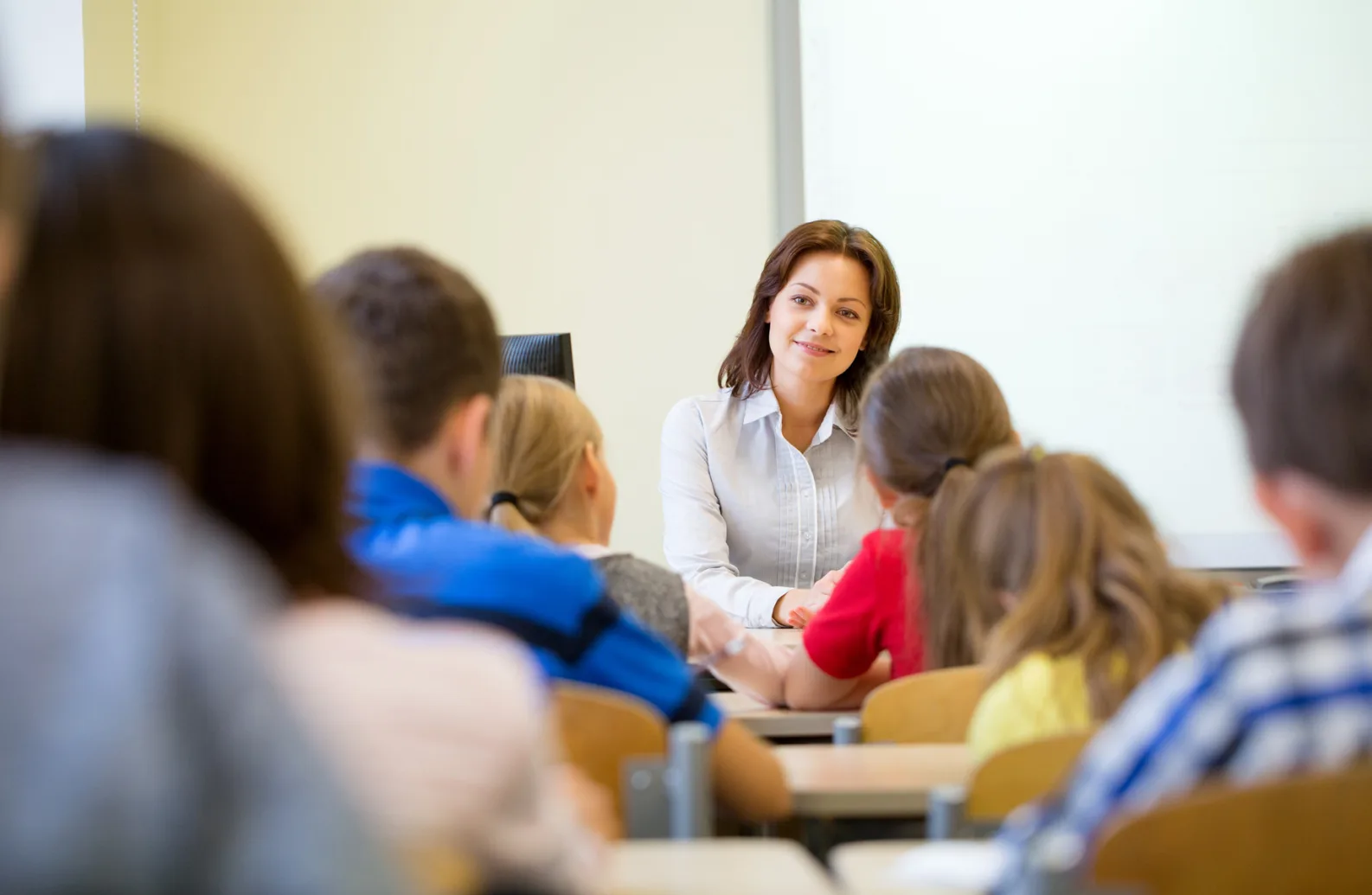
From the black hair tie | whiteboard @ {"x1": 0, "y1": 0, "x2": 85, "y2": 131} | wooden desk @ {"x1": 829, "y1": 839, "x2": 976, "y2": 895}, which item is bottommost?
wooden desk @ {"x1": 829, "y1": 839, "x2": 976, "y2": 895}

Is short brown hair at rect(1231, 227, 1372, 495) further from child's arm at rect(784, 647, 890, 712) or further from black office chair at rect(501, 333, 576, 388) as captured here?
black office chair at rect(501, 333, 576, 388)

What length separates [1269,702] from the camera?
3.00ft

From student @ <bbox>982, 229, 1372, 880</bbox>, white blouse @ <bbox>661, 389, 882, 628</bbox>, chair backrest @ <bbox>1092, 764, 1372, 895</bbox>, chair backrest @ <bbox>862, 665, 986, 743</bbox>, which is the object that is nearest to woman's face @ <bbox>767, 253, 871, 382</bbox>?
white blouse @ <bbox>661, 389, 882, 628</bbox>

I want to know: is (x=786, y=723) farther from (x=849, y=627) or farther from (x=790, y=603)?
(x=790, y=603)

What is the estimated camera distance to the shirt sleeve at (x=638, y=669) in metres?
1.40

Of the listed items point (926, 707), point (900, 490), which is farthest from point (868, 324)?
point (926, 707)

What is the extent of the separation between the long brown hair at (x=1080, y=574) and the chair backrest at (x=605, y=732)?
0.50 metres

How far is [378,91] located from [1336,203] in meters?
2.71

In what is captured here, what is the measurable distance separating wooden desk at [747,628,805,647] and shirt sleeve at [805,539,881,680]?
230 mm

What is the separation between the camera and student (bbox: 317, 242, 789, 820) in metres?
1.32

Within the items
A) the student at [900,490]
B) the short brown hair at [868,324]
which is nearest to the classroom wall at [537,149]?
the short brown hair at [868,324]

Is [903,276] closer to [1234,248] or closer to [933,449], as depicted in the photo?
[1234,248]

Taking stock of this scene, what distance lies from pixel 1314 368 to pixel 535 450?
107 cm

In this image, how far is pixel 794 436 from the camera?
326 cm
